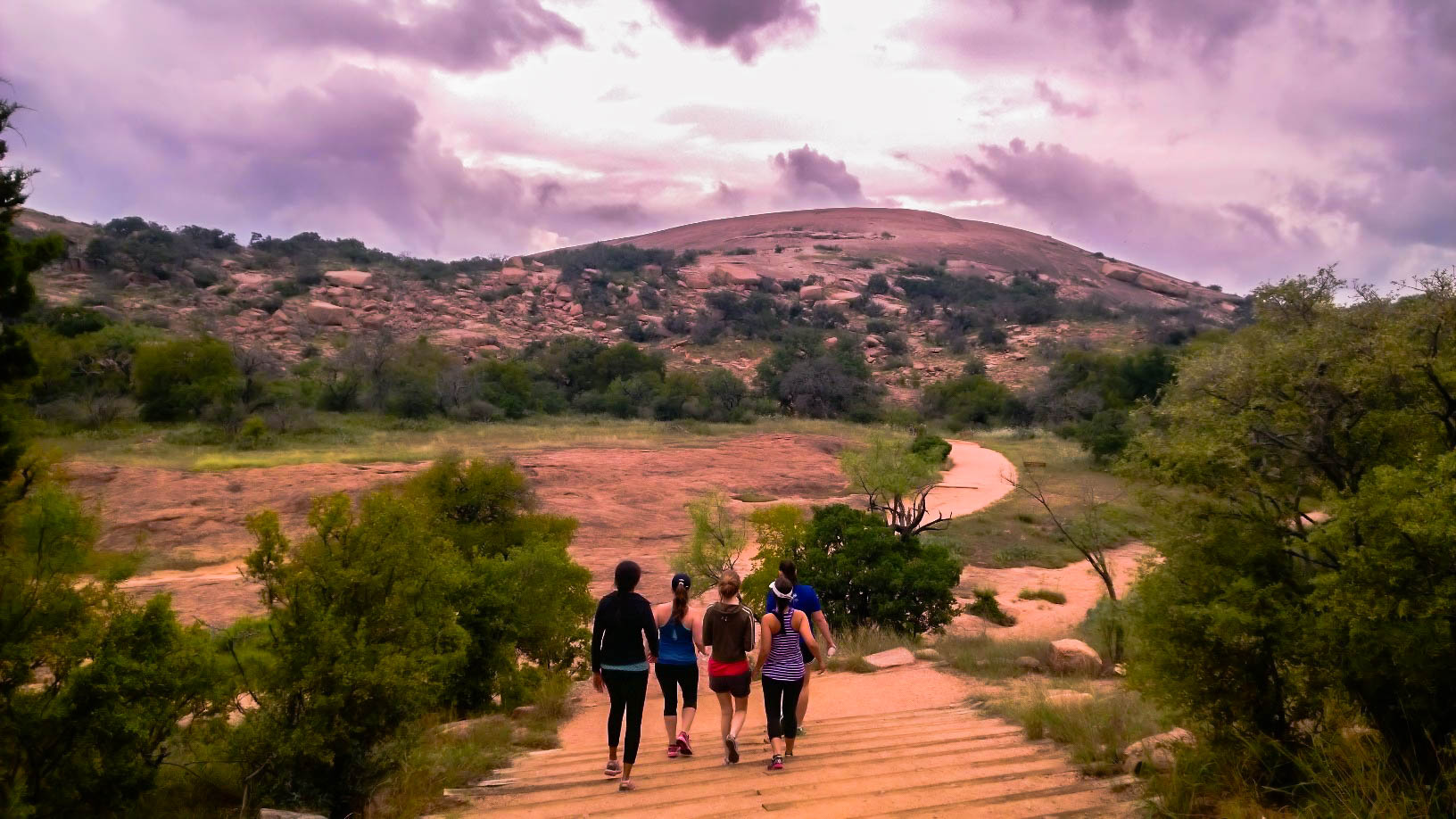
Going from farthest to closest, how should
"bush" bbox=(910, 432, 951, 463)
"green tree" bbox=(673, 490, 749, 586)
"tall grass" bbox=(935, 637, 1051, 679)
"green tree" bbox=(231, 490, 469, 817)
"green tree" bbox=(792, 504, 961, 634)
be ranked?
1. "bush" bbox=(910, 432, 951, 463)
2. "green tree" bbox=(673, 490, 749, 586)
3. "green tree" bbox=(792, 504, 961, 634)
4. "tall grass" bbox=(935, 637, 1051, 679)
5. "green tree" bbox=(231, 490, 469, 817)

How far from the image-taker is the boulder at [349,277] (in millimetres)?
64938

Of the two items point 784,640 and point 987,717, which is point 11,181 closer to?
point 784,640

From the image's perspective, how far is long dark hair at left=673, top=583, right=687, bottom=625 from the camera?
21.7 ft

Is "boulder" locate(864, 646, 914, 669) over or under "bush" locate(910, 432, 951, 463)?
under

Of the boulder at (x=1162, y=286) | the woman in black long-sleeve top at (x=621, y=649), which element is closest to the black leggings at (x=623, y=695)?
the woman in black long-sleeve top at (x=621, y=649)

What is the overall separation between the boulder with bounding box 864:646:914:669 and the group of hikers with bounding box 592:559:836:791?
471cm

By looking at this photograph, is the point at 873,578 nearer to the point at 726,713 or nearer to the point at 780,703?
the point at 780,703

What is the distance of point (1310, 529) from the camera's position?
16.2ft

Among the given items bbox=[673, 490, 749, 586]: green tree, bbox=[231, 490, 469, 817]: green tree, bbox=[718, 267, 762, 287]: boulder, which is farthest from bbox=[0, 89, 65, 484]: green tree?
bbox=[718, 267, 762, 287]: boulder

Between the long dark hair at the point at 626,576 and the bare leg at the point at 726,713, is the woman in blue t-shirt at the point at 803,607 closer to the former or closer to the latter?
the bare leg at the point at 726,713

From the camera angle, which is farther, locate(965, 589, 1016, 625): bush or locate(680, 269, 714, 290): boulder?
locate(680, 269, 714, 290): boulder

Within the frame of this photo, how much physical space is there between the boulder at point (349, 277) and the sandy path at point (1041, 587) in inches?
2205

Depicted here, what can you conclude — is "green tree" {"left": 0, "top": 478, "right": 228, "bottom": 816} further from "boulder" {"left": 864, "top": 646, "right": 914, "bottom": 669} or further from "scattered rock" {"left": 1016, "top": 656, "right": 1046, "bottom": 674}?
"scattered rock" {"left": 1016, "top": 656, "right": 1046, "bottom": 674}

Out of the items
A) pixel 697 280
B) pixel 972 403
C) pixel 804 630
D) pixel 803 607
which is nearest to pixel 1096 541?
pixel 803 607
